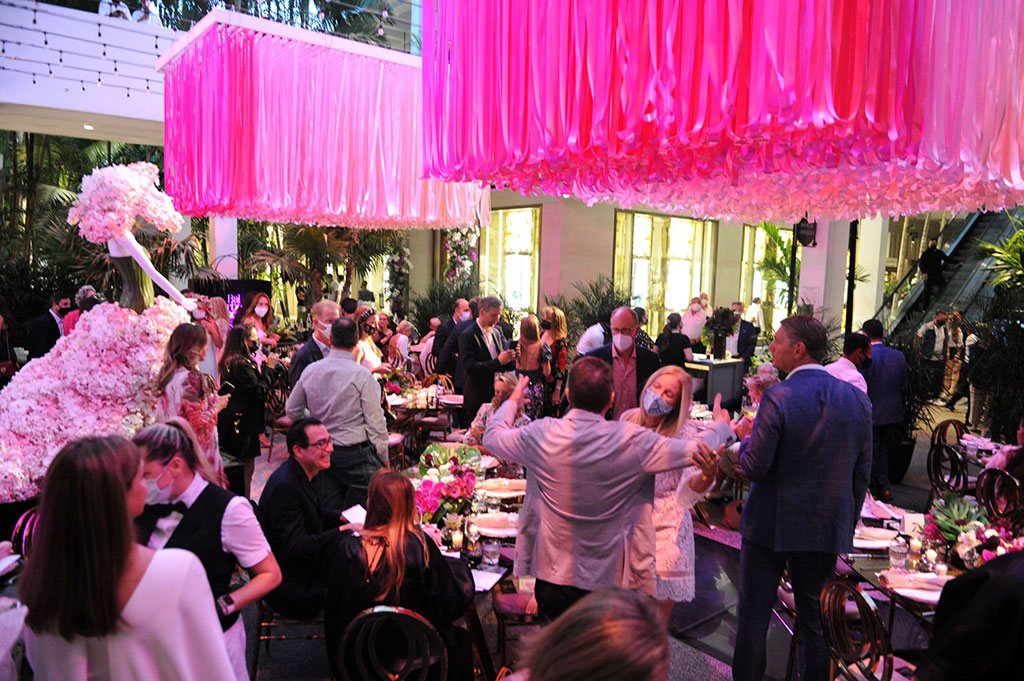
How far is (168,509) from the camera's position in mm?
2256

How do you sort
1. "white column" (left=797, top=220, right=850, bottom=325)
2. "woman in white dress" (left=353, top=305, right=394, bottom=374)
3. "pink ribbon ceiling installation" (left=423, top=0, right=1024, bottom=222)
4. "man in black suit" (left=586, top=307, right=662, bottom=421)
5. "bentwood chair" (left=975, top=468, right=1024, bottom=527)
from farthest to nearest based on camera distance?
"white column" (left=797, top=220, right=850, bottom=325) < "woman in white dress" (left=353, top=305, right=394, bottom=374) < "man in black suit" (left=586, top=307, right=662, bottom=421) < "bentwood chair" (left=975, top=468, right=1024, bottom=527) < "pink ribbon ceiling installation" (left=423, top=0, right=1024, bottom=222)

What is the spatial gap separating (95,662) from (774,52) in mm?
1986

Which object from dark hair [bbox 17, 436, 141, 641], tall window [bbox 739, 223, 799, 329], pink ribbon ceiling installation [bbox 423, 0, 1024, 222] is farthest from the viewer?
tall window [bbox 739, 223, 799, 329]

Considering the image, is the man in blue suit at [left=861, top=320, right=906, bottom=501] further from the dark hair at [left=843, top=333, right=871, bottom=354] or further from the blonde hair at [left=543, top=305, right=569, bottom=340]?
the blonde hair at [left=543, top=305, right=569, bottom=340]

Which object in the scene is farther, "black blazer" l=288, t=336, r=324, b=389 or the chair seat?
"black blazer" l=288, t=336, r=324, b=389

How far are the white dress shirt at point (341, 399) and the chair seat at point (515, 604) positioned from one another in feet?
4.33

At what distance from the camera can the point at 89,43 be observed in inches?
364

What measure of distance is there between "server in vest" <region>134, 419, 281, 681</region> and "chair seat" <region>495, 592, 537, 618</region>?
51.4 inches

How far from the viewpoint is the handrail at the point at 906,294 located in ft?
44.4

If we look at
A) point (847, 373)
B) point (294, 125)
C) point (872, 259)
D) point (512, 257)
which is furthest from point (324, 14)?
point (872, 259)

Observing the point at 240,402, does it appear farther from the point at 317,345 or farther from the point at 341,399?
the point at 341,399

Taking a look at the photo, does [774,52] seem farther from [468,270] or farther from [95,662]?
[468,270]

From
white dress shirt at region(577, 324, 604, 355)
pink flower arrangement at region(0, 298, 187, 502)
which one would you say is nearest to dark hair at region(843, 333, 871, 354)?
white dress shirt at region(577, 324, 604, 355)

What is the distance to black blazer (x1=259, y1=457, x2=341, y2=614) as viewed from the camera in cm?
325
